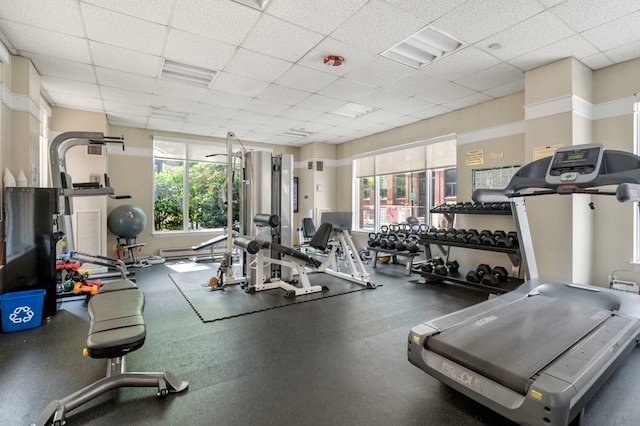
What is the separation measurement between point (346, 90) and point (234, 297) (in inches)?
132

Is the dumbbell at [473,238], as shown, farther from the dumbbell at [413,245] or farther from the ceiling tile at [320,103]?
the ceiling tile at [320,103]

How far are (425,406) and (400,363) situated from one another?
0.52m

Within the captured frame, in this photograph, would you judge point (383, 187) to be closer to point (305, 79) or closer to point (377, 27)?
point (305, 79)

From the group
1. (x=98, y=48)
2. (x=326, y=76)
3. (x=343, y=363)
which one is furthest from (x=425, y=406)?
(x=98, y=48)

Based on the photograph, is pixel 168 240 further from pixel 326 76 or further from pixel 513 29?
pixel 513 29

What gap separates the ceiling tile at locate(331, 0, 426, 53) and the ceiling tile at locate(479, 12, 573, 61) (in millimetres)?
893

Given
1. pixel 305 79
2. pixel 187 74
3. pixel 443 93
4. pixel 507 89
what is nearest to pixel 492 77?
pixel 507 89

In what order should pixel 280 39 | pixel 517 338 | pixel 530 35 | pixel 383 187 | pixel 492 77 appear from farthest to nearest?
1. pixel 383 187
2. pixel 492 77
3. pixel 280 39
4. pixel 530 35
5. pixel 517 338

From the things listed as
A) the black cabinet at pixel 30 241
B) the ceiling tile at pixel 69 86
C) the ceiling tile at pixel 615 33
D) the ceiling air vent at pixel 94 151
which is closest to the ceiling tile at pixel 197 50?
the ceiling tile at pixel 69 86

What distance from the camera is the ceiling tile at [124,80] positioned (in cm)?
404

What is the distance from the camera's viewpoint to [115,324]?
183cm

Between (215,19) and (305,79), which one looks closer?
(215,19)

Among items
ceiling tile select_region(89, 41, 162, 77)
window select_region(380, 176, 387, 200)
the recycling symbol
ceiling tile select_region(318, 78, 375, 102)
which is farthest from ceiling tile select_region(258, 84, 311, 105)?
the recycling symbol

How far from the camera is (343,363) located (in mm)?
2418
